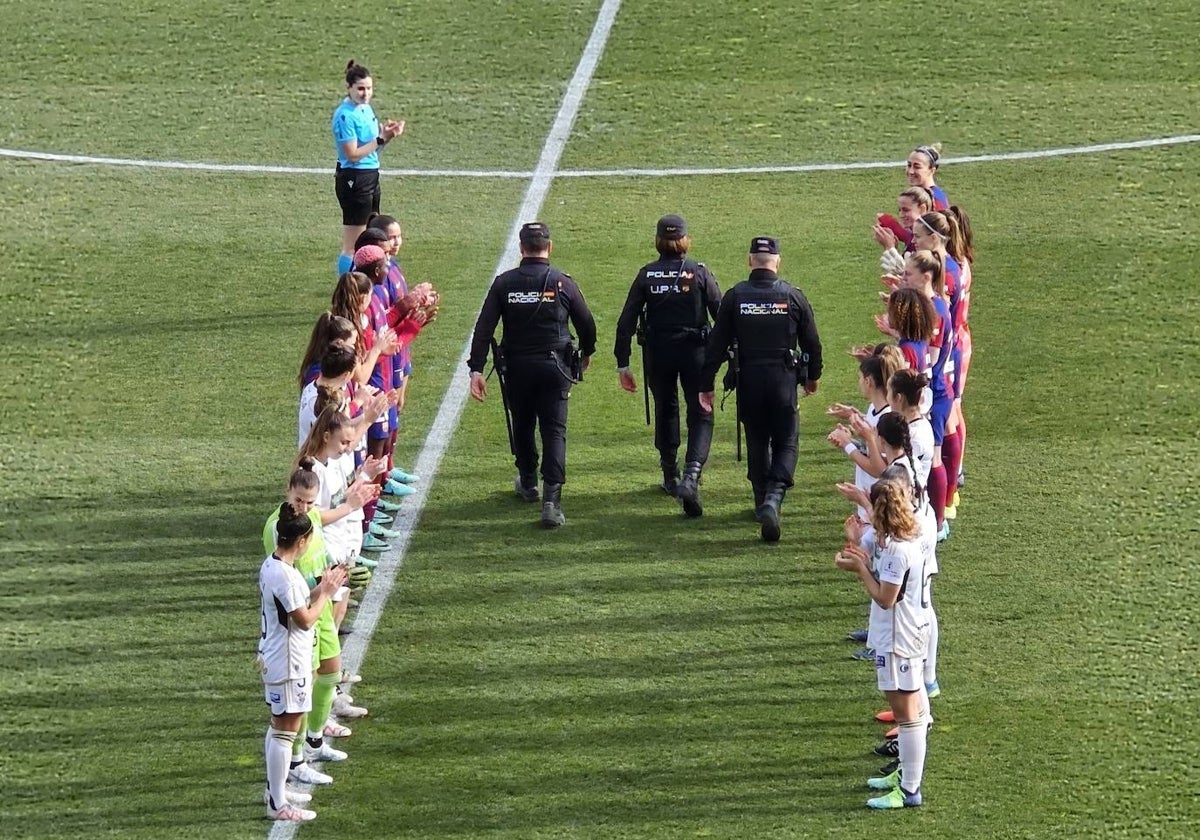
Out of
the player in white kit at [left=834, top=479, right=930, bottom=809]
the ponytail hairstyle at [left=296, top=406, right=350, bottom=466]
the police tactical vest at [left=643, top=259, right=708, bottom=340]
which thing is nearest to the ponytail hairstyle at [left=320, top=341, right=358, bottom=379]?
the ponytail hairstyle at [left=296, top=406, right=350, bottom=466]

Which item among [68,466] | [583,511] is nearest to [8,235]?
[68,466]

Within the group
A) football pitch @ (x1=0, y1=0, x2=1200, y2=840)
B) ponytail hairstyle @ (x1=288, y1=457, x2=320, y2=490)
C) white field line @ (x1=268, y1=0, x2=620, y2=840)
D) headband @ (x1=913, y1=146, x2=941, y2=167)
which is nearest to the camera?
ponytail hairstyle @ (x1=288, y1=457, x2=320, y2=490)

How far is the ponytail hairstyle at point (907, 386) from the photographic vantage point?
11.0m

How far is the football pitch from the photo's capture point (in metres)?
10.8

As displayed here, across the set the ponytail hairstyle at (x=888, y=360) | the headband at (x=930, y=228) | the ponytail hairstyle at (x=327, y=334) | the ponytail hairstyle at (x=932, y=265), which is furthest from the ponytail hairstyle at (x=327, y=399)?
Result: the headband at (x=930, y=228)

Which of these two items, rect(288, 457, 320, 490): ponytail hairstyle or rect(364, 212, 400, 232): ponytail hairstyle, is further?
rect(364, 212, 400, 232): ponytail hairstyle

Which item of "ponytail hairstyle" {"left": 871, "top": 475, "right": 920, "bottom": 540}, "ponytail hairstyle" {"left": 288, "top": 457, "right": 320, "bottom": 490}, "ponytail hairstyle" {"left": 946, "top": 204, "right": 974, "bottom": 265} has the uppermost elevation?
"ponytail hairstyle" {"left": 946, "top": 204, "right": 974, "bottom": 265}

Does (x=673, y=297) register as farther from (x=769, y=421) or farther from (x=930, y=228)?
(x=930, y=228)

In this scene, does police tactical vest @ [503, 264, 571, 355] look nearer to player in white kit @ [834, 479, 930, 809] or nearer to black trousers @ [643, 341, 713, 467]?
black trousers @ [643, 341, 713, 467]

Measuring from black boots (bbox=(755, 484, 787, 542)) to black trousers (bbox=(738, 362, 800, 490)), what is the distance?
63mm

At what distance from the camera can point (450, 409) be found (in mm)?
15750

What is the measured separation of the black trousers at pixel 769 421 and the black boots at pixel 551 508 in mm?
1366

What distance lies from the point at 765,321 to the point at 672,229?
95cm

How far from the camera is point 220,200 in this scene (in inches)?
787
